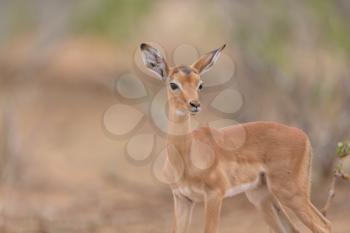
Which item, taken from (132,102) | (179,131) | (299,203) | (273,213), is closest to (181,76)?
(179,131)

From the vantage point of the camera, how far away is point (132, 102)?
9461 millimetres

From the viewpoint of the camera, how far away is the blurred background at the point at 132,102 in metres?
9.01

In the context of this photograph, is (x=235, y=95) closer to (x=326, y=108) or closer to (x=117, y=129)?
(x=326, y=108)

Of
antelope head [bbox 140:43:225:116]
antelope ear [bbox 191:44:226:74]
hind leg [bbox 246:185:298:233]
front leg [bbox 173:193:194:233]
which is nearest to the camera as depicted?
antelope head [bbox 140:43:225:116]

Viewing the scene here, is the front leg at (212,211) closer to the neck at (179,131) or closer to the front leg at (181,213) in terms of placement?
the front leg at (181,213)

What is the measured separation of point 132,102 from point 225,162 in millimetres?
3528

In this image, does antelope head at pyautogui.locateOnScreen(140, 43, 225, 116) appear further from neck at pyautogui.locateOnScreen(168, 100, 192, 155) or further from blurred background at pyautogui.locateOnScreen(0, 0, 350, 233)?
blurred background at pyautogui.locateOnScreen(0, 0, 350, 233)

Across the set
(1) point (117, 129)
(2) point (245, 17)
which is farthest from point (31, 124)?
(2) point (245, 17)

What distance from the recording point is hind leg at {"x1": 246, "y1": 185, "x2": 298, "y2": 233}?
6324 millimetres

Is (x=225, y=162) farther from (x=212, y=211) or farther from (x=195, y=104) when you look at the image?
(x=195, y=104)

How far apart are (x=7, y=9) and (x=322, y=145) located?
7634mm

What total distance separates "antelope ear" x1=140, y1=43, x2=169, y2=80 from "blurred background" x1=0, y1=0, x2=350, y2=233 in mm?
1938

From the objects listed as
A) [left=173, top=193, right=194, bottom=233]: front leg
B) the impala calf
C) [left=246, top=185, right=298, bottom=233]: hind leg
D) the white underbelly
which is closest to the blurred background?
[left=246, top=185, right=298, bottom=233]: hind leg

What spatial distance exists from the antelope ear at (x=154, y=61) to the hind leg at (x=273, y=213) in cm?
110
